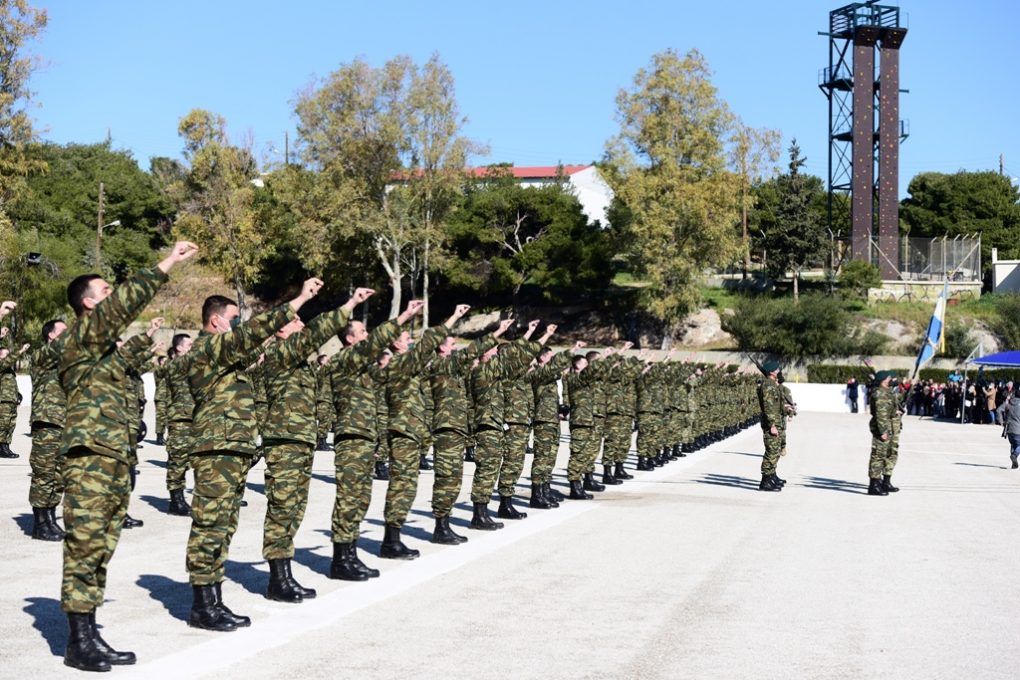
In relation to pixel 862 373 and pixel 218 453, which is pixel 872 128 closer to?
pixel 862 373

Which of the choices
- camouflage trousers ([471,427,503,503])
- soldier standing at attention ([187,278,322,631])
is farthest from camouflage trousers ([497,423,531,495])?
soldier standing at attention ([187,278,322,631])

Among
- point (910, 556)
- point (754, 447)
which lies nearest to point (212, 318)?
point (910, 556)

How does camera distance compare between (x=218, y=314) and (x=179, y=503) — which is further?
(x=179, y=503)

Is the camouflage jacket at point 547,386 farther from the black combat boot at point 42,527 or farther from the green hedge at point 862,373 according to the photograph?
the green hedge at point 862,373

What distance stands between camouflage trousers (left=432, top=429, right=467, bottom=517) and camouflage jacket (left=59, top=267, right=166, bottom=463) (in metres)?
4.75

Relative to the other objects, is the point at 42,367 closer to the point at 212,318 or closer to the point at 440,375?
the point at 440,375

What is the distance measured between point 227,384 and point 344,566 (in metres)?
2.38

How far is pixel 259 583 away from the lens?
8.77 meters

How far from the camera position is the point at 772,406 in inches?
711

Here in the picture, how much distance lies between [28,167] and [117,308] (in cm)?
4242

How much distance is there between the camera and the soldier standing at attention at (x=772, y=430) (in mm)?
17844

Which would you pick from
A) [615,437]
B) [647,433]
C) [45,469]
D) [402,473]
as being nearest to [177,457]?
[45,469]

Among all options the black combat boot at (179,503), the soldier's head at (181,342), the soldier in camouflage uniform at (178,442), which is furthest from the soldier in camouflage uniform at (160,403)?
the black combat boot at (179,503)

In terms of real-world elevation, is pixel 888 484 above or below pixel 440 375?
below
